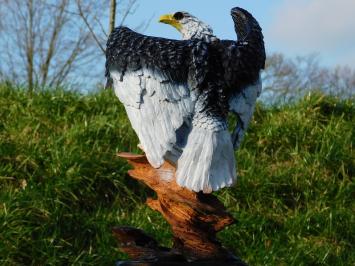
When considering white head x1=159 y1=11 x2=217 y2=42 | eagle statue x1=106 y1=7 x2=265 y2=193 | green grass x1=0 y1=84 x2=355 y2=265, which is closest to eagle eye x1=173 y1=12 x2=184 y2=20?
white head x1=159 y1=11 x2=217 y2=42

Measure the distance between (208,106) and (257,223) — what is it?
1.75m

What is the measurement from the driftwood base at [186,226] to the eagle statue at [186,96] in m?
0.14

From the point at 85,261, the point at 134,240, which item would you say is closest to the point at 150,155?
the point at 134,240

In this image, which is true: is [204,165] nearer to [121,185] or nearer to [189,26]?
[189,26]

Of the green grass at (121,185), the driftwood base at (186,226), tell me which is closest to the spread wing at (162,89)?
the driftwood base at (186,226)

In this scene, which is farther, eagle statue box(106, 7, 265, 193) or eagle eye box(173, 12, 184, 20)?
eagle eye box(173, 12, 184, 20)

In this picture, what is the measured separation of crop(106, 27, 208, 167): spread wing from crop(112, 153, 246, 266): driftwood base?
0.51 feet

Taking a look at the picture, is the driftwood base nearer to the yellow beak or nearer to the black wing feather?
the black wing feather

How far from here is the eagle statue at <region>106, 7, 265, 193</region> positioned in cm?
262

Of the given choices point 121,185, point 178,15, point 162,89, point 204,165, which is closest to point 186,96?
point 162,89

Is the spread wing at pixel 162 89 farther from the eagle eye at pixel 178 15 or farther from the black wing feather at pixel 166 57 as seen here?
the eagle eye at pixel 178 15

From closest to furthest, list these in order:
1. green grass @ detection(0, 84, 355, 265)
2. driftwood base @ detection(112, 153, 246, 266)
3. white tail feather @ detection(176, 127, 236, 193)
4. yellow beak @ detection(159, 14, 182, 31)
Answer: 1. white tail feather @ detection(176, 127, 236, 193)
2. driftwood base @ detection(112, 153, 246, 266)
3. yellow beak @ detection(159, 14, 182, 31)
4. green grass @ detection(0, 84, 355, 265)

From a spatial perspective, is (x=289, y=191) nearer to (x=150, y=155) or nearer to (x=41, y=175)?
(x=41, y=175)

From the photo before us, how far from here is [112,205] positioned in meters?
4.35
